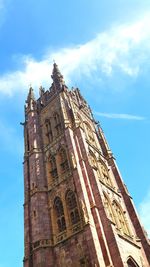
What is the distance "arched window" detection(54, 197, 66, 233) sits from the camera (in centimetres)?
2799

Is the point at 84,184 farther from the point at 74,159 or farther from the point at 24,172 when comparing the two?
the point at 24,172

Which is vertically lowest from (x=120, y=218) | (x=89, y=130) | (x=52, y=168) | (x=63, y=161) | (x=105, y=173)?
(x=120, y=218)

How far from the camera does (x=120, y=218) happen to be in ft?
100

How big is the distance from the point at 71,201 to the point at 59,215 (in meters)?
1.84

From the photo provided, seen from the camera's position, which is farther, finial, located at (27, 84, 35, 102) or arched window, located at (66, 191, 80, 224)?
finial, located at (27, 84, 35, 102)

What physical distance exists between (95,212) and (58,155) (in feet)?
34.2

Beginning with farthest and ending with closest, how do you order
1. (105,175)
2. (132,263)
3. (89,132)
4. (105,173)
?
(89,132)
(105,173)
(105,175)
(132,263)

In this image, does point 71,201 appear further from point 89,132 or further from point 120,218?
point 89,132

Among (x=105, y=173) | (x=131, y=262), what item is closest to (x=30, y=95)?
(x=105, y=173)

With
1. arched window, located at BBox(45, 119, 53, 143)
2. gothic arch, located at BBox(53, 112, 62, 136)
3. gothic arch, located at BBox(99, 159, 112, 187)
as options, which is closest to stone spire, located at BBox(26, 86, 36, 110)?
arched window, located at BBox(45, 119, 53, 143)

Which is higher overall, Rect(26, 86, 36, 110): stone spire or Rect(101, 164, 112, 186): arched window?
Rect(26, 86, 36, 110): stone spire

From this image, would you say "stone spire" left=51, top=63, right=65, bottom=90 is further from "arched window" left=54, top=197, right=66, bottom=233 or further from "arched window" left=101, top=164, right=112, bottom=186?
"arched window" left=54, top=197, right=66, bottom=233

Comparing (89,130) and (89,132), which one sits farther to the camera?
(89,130)

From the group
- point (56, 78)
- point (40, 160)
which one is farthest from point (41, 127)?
point (56, 78)
